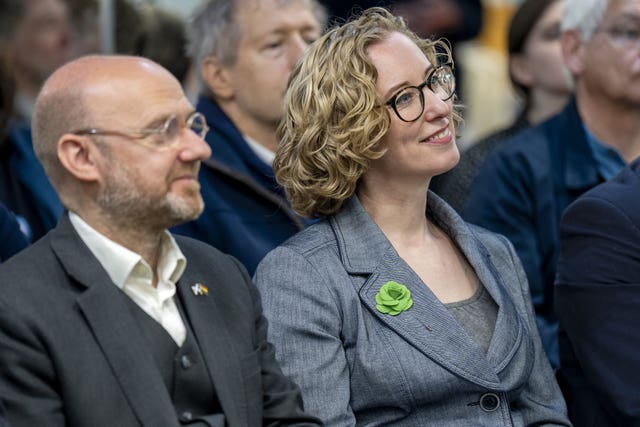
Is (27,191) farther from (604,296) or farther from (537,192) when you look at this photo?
(604,296)

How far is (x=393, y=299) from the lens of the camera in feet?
10.7

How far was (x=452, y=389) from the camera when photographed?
3205 mm

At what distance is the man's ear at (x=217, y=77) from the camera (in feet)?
14.8

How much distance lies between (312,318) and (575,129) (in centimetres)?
186

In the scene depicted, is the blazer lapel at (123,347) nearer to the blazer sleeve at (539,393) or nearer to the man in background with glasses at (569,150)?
the blazer sleeve at (539,393)

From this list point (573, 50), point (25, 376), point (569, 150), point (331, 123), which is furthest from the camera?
point (573, 50)

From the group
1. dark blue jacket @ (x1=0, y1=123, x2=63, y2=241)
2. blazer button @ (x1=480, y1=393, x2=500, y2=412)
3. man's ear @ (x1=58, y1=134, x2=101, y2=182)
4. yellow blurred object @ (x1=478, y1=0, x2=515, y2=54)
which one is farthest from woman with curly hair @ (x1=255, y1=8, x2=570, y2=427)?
yellow blurred object @ (x1=478, y1=0, x2=515, y2=54)

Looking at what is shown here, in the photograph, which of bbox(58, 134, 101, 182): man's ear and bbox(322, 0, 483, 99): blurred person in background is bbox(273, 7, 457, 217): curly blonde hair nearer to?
bbox(58, 134, 101, 182): man's ear

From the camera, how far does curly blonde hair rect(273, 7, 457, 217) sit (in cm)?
335

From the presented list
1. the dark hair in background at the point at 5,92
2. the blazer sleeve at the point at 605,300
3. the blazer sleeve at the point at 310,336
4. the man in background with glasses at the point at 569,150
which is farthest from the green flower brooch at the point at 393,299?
the dark hair in background at the point at 5,92

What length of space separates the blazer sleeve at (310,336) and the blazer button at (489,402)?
36 cm

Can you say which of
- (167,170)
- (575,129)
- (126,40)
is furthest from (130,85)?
(126,40)

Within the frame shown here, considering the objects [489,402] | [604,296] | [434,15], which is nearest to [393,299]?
[489,402]

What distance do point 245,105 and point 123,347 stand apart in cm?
190
